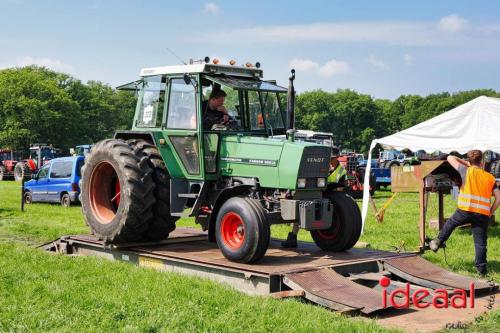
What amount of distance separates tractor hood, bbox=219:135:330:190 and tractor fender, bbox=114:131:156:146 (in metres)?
1.33

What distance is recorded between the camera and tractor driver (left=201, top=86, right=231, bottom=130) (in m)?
8.75

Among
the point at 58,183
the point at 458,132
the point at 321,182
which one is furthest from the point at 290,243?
the point at 58,183

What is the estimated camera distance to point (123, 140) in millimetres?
9586

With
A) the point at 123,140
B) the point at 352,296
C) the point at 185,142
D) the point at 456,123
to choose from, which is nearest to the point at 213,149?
the point at 185,142

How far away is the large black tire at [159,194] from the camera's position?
895 centimetres

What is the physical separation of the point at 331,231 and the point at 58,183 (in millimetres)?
Result: 12438

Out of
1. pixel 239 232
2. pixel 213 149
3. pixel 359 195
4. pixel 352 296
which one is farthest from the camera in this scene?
pixel 359 195

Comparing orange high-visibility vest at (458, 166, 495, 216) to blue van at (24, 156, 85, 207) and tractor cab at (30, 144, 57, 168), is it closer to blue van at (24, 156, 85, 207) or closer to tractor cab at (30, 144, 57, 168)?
blue van at (24, 156, 85, 207)

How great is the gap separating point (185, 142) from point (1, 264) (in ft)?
9.47

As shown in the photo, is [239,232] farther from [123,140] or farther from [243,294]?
[123,140]

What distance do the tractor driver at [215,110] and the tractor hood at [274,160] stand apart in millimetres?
320

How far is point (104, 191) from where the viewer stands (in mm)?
9773

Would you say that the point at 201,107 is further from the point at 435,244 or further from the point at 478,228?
the point at 478,228

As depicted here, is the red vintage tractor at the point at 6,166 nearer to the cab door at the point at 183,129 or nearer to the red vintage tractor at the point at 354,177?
the red vintage tractor at the point at 354,177
